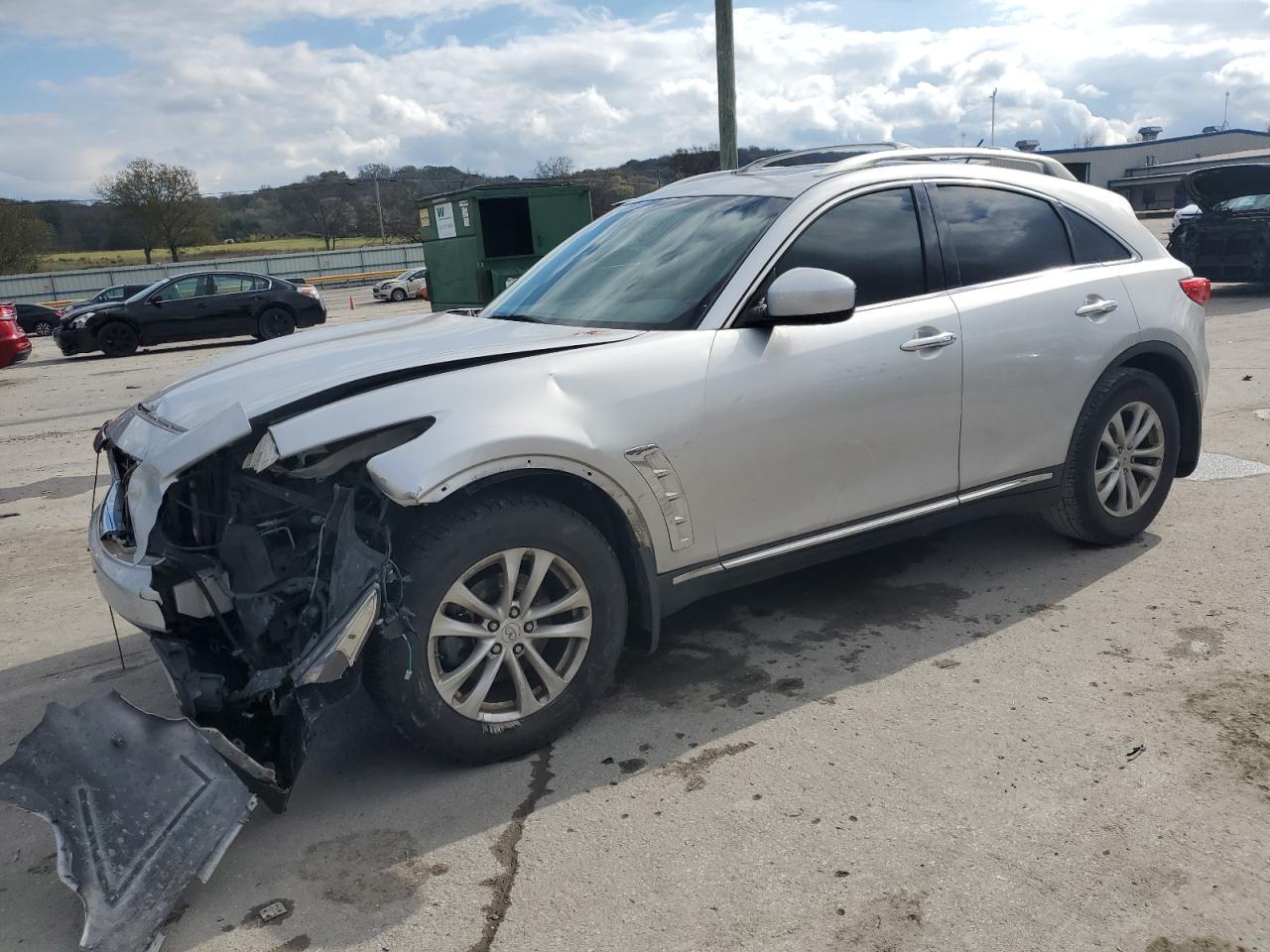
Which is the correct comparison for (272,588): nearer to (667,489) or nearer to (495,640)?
(495,640)

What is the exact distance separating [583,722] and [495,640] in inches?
22.5

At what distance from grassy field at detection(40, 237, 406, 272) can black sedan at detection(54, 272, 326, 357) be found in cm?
4396

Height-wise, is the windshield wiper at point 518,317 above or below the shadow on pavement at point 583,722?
above

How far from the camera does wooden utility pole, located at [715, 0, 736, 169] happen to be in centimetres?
1149

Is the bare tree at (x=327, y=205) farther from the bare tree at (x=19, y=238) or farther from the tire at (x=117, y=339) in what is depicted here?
the tire at (x=117, y=339)

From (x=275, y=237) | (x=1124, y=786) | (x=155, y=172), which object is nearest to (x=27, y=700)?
(x=1124, y=786)

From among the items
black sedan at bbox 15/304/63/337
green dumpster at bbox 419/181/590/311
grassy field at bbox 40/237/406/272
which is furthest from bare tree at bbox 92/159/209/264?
green dumpster at bbox 419/181/590/311

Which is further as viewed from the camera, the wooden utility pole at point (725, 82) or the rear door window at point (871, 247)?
the wooden utility pole at point (725, 82)

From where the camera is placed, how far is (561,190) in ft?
43.3

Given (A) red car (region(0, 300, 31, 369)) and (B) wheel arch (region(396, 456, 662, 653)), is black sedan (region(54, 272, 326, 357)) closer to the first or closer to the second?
(A) red car (region(0, 300, 31, 369))

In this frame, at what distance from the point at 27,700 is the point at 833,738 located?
10.0 ft

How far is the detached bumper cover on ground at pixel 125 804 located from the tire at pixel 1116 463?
3604 millimetres

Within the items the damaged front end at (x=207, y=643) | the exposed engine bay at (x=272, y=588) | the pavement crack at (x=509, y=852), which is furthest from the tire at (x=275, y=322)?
the pavement crack at (x=509, y=852)

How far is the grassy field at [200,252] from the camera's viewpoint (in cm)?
6386
